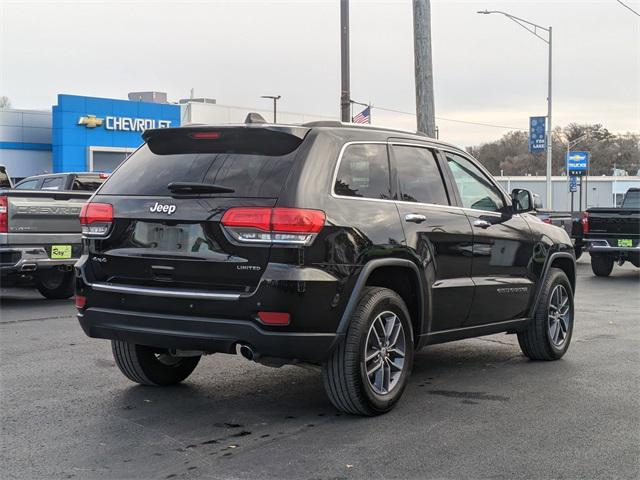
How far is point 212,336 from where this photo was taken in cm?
481

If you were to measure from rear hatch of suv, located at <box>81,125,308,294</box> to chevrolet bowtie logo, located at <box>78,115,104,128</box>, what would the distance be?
3695 cm

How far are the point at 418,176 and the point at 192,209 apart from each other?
74.0 inches

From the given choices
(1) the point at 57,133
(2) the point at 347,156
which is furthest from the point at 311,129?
(1) the point at 57,133

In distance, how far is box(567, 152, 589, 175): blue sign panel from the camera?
138ft

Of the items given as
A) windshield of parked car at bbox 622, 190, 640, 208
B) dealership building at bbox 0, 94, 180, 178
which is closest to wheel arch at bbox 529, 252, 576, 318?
windshield of parked car at bbox 622, 190, 640, 208

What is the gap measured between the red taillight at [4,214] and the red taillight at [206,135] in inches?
237

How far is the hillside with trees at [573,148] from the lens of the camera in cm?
10181

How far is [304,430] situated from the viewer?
4.98 meters

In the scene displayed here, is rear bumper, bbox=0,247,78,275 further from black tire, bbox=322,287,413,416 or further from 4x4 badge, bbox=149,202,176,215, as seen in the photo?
black tire, bbox=322,287,413,416

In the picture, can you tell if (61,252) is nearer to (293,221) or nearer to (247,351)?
(247,351)

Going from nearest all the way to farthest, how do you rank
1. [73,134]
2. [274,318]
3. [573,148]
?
[274,318] < [73,134] < [573,148]

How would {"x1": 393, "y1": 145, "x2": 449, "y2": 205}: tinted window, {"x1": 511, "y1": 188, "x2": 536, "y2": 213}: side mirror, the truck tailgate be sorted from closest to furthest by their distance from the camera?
{"x1": 393, "y1": 145, "x2": 449, "y2": 205}: tinted window
{"x1": 511, "y1": 188, "x2": 536, "y2": 213}: side mirror
the truck tailgate

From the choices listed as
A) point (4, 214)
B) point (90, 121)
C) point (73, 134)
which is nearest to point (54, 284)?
point (4, 214)

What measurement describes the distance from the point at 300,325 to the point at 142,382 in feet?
6.22
